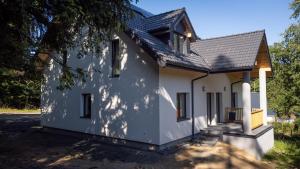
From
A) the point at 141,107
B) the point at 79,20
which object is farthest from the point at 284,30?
the point at 79,20

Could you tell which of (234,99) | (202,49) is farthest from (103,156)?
(234,99)

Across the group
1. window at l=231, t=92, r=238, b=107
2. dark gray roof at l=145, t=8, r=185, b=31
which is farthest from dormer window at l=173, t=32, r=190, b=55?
window at l=231, t=92, r=238, b=107

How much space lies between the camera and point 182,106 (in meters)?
12.5

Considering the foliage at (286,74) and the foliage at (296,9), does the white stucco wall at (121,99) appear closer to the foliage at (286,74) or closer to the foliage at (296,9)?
the foliage at (296,9)

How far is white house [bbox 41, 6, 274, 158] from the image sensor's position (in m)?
10.6

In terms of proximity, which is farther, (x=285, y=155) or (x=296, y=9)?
(x=296, y=9)

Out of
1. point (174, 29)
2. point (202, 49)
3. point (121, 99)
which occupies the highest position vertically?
point (174, 29)

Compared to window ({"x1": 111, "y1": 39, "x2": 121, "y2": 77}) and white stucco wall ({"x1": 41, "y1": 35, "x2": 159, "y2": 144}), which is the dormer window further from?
window ({"x1": 111, "y1": 39, "x2": 121, "y2": 77})

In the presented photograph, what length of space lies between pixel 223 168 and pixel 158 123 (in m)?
3.06

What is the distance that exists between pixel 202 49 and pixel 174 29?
4.00 m

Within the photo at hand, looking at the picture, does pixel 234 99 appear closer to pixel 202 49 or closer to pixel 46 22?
pixel 202 49

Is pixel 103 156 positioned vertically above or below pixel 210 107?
below

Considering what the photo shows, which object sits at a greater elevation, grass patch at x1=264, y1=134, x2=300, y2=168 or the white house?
the white house

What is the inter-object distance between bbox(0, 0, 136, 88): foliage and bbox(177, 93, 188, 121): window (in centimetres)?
535
